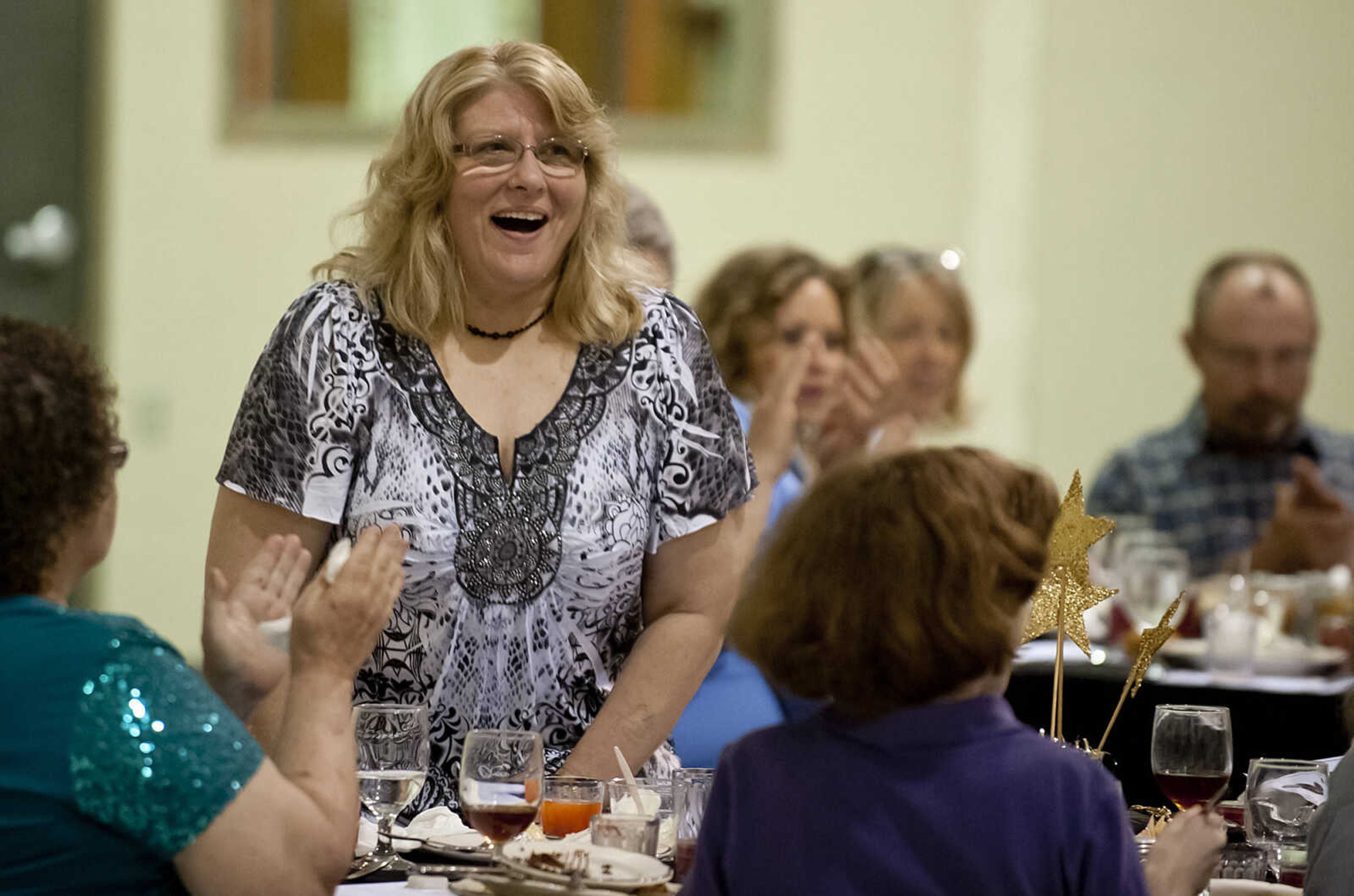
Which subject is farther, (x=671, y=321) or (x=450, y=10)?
(x=450, y=10)

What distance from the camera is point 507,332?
235 centimetres

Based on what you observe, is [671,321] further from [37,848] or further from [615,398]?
[37,848]

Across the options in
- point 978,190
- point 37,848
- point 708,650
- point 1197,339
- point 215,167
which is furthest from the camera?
point 978,190

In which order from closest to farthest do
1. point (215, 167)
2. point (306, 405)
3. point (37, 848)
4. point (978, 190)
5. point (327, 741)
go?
point (37, 848) < point (327, 741) < point (306, 405) < point (215, 167) < point (978, 190)

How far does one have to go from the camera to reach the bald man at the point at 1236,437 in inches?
182

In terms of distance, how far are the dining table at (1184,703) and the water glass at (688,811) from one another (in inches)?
68.4

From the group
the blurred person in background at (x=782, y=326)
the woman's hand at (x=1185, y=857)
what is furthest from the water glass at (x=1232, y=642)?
the woman's hand at (x=1185, y=857)

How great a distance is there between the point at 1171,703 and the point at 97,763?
2.54m

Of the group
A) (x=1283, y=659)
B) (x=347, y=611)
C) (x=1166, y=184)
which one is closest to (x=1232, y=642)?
(x=1283, y=659)

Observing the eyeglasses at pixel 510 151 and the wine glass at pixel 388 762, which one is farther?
the eyeglasses at pixel 510 151

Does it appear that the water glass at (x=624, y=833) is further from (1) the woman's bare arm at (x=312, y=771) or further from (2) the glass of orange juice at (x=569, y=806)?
(1) the woman's bare arm at (x=312, y=771)

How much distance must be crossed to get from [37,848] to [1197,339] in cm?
Result: 409

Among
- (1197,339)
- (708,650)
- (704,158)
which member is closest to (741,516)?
(708,650)

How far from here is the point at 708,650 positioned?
2.35 m
